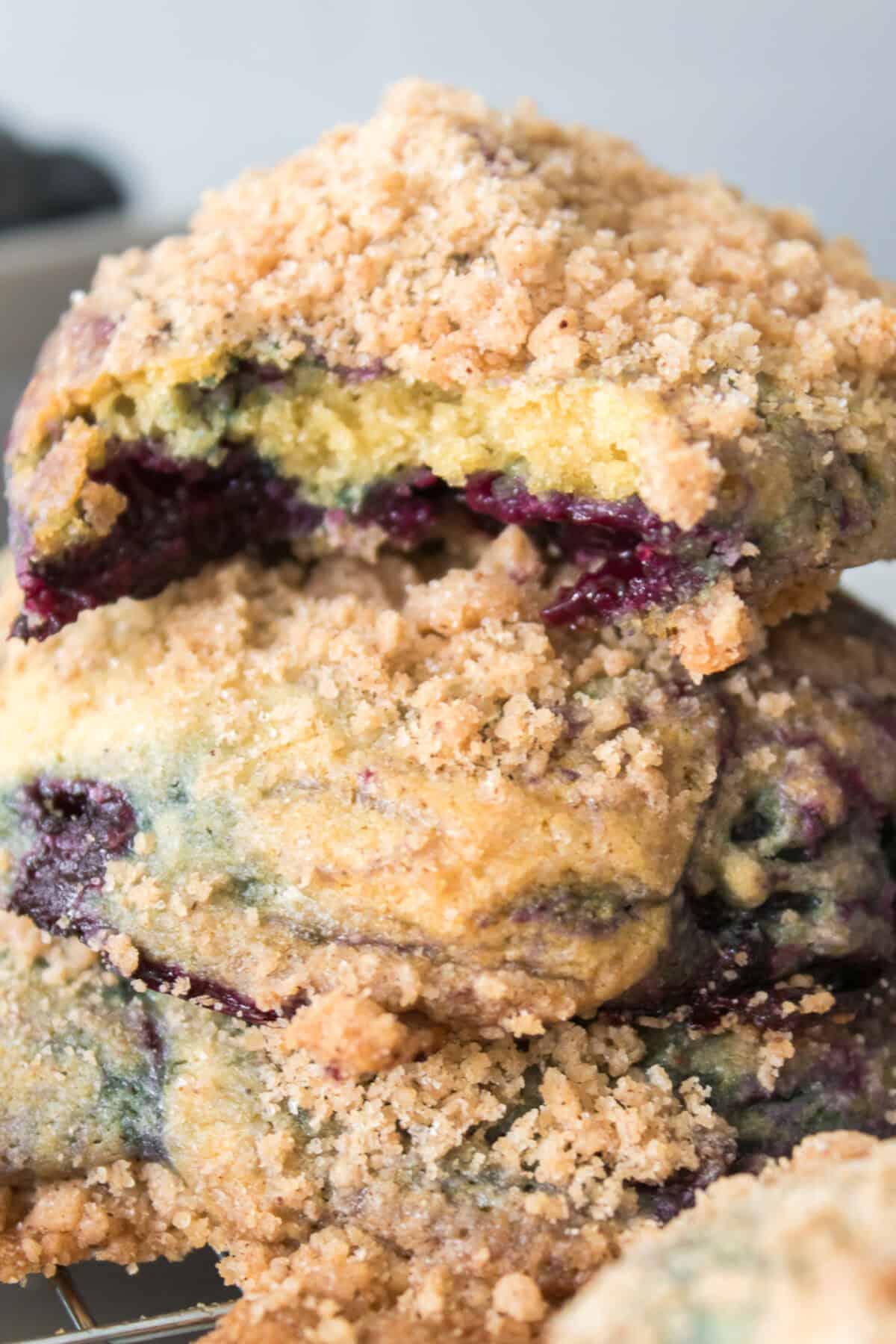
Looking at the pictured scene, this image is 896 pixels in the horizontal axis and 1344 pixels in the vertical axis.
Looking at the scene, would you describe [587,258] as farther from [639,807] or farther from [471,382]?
[639,807]

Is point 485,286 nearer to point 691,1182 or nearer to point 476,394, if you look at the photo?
point 476,394

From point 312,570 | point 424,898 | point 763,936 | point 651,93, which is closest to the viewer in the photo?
point 424,898

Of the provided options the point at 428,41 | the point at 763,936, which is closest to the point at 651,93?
the point at 428,41

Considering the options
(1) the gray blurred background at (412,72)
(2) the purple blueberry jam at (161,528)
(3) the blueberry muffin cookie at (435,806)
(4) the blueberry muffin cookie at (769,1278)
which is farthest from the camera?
(1) the gray blurred background at (412,72)

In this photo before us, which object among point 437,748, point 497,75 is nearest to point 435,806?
point 437,748

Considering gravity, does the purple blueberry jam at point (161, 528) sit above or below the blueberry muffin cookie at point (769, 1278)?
above

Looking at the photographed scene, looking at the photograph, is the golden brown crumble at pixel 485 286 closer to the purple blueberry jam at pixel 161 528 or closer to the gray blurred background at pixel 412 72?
the purple blueberry jam at pixel 161 528

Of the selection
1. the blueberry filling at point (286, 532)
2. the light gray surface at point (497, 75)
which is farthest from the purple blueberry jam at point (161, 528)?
the light gray surface at point (497, 75)

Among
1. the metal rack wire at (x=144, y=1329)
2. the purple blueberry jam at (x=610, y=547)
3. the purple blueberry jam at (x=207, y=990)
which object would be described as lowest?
the metal rack wire at (x=144, y=1329)
